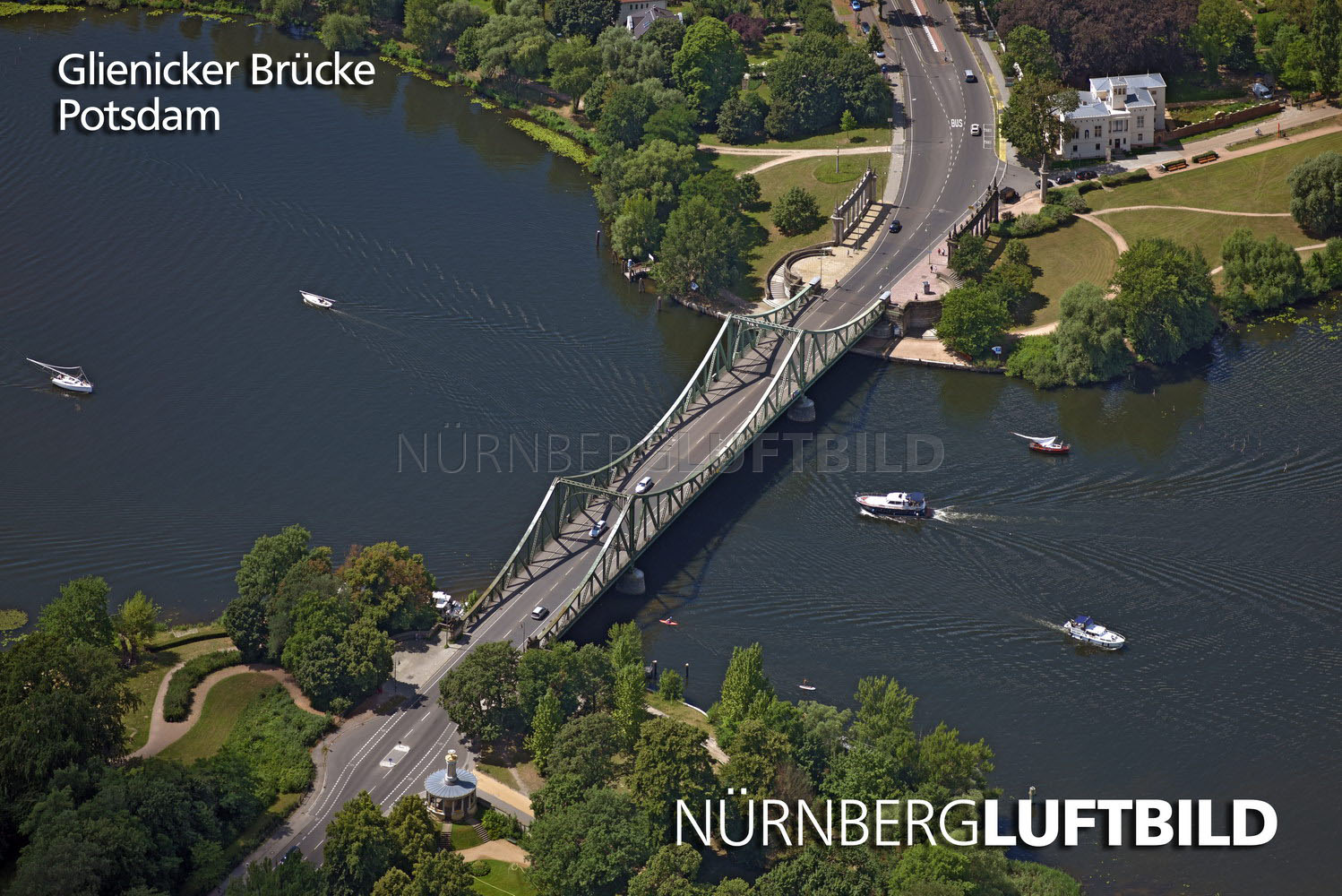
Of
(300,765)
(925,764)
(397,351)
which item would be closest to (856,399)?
(397,351)

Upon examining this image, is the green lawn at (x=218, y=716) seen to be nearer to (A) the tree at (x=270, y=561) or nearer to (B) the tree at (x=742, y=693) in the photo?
(A) the tree at (x=270, y=561)

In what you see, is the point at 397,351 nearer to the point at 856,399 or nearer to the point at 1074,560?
the point at 856,399

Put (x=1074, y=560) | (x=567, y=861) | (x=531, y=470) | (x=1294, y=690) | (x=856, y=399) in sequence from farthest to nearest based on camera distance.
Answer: (x=856, y=399) < (x=531, y=470) < (x=1074, y=560) < (x=1294, y=690) < (x=567, y=861)

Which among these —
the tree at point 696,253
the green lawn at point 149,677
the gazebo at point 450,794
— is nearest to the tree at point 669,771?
the gazebo at point 450,794

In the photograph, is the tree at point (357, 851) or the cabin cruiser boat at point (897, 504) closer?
the tree at point (357, 851)

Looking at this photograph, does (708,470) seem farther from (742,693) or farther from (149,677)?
(149,677)

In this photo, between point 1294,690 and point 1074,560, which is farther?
point 1074,560

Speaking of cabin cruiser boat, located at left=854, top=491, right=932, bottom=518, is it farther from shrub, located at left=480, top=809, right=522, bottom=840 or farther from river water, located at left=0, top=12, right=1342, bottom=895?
shrub, located at left=480, top=809, right=522, bottom=840
